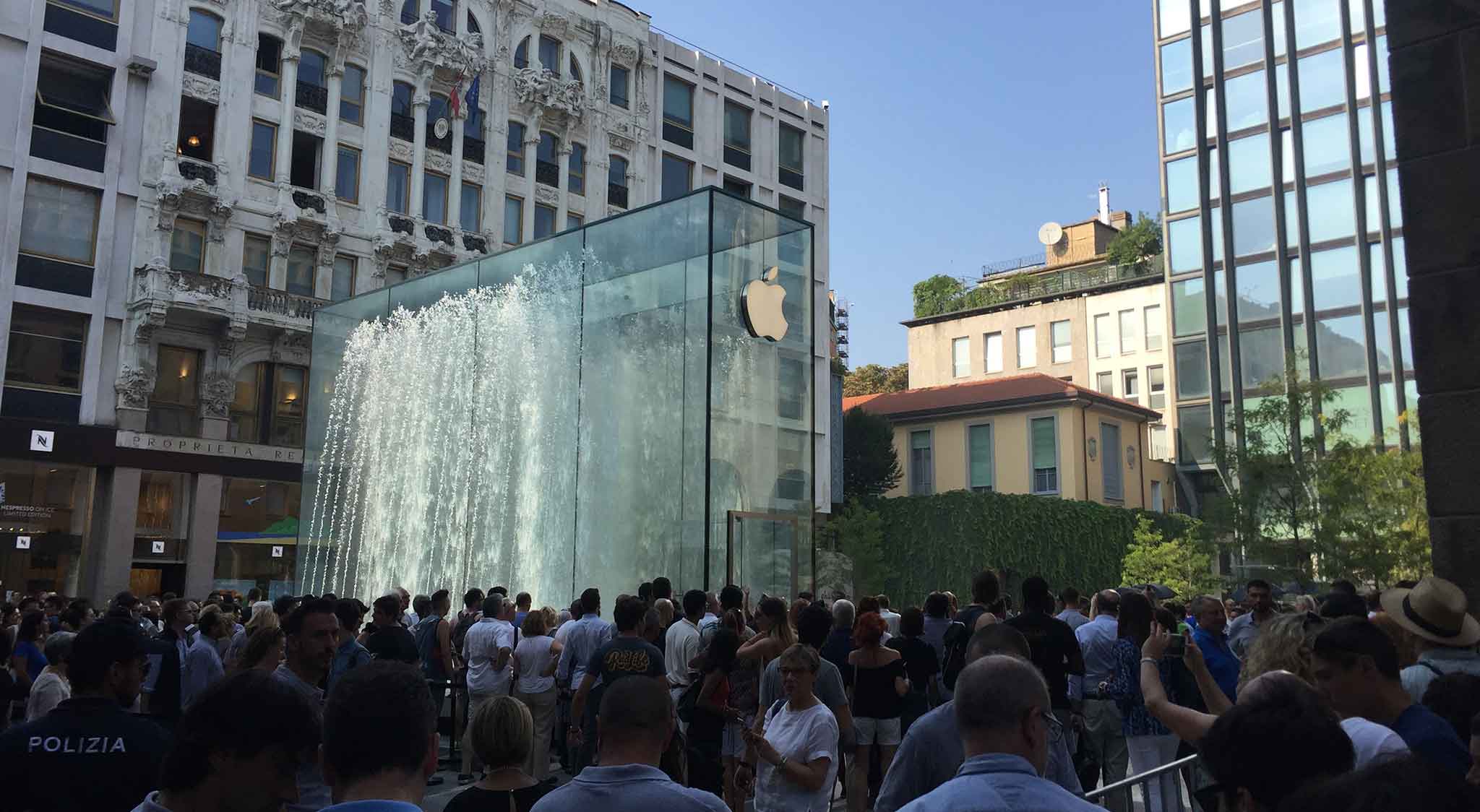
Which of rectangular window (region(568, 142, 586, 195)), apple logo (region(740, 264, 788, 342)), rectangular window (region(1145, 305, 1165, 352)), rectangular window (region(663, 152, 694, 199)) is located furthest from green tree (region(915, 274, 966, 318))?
apple logo (region(740, 264, 788, 342))

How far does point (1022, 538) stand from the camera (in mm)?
38938

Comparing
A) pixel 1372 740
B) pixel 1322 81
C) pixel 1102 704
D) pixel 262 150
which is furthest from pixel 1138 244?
pixel 1372 740

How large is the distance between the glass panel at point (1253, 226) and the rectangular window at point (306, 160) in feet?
110

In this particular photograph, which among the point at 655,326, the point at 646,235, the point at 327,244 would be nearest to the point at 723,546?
the point at 655,326

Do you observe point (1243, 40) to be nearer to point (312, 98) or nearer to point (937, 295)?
point (937, 295)

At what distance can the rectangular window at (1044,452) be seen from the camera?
4584cm

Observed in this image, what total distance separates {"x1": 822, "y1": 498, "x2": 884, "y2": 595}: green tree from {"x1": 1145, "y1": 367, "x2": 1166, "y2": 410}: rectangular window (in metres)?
18.6

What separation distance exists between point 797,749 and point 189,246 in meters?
29.3

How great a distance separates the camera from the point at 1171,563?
3666 centimetres

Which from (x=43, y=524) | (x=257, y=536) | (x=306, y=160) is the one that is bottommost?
(x=257, y=536)

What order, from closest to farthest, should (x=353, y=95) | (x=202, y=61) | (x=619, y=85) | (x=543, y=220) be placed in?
(x=202, y=61) < (x=353, y=95) < (x=543, y=220) < (x=619, y=85)

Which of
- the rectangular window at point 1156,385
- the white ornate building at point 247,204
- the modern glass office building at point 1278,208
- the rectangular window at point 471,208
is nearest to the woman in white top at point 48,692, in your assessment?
the white ornate building at point 247,204

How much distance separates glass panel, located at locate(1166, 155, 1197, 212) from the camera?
4556 cm

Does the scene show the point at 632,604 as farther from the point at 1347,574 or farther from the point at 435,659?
the point at 1347,574
